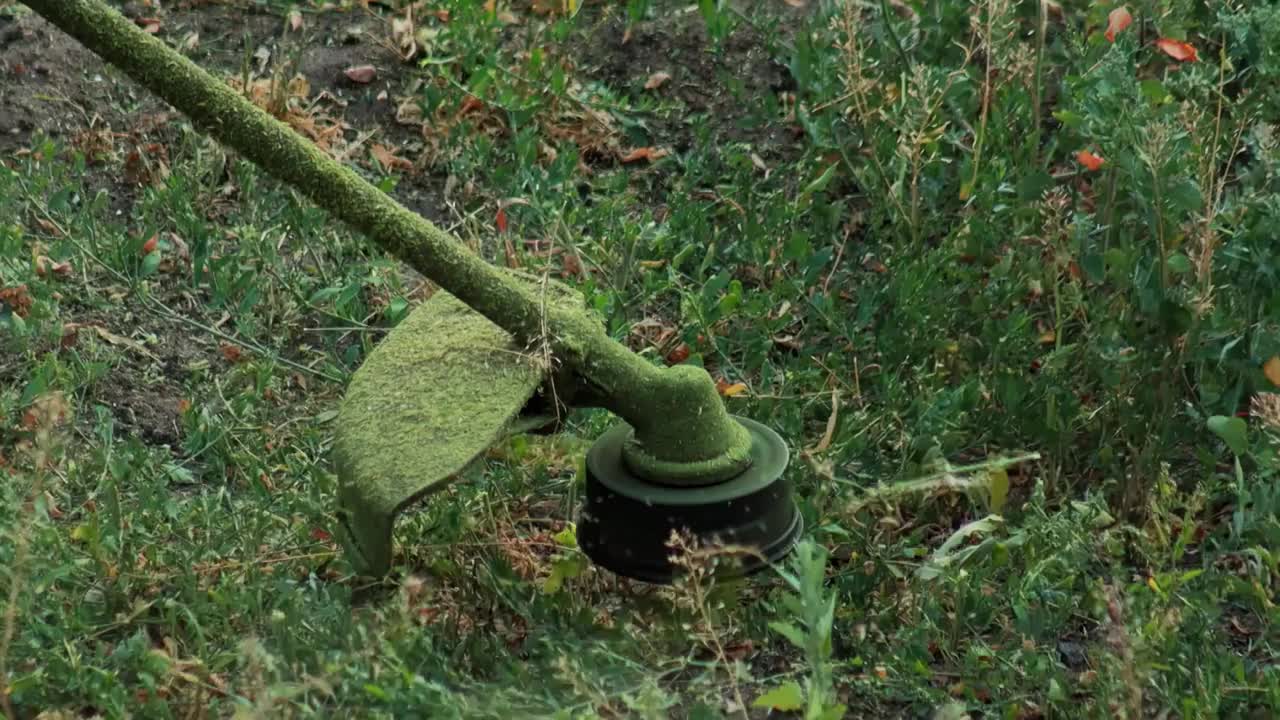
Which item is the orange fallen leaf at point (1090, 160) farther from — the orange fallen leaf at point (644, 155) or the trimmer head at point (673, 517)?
the orange fallen leaf at point (644, 155)

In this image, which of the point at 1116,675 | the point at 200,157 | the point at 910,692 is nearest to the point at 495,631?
the point at 910,692

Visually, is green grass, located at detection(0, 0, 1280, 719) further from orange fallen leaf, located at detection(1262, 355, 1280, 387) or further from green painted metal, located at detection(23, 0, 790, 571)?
green painted metal, located at detection(23, 0, 790, 571)

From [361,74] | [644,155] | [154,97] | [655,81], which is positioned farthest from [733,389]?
[154,97]

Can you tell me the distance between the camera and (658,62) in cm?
454

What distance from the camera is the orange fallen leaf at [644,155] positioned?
4.29 m

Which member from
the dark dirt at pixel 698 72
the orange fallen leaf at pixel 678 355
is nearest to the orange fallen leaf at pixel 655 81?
the dark dirt at pixel 698 72

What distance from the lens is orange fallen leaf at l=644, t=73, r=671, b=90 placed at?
14.6 ft

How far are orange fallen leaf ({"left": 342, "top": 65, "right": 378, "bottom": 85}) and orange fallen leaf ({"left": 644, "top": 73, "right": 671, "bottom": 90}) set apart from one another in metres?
0.74

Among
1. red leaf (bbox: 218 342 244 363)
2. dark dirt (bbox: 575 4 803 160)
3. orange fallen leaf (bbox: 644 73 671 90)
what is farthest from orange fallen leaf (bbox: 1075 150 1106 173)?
red leaf (bbox: 218 342 244 363)

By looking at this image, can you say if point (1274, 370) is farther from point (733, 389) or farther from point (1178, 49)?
point (733, 389)

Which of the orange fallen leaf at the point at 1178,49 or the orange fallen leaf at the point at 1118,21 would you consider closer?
the orange fallen leaf at the point at 1178,49

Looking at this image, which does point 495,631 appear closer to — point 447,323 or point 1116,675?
point 447,323

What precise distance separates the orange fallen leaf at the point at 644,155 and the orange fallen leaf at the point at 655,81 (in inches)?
9.4

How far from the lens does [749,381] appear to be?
10.9 feet
